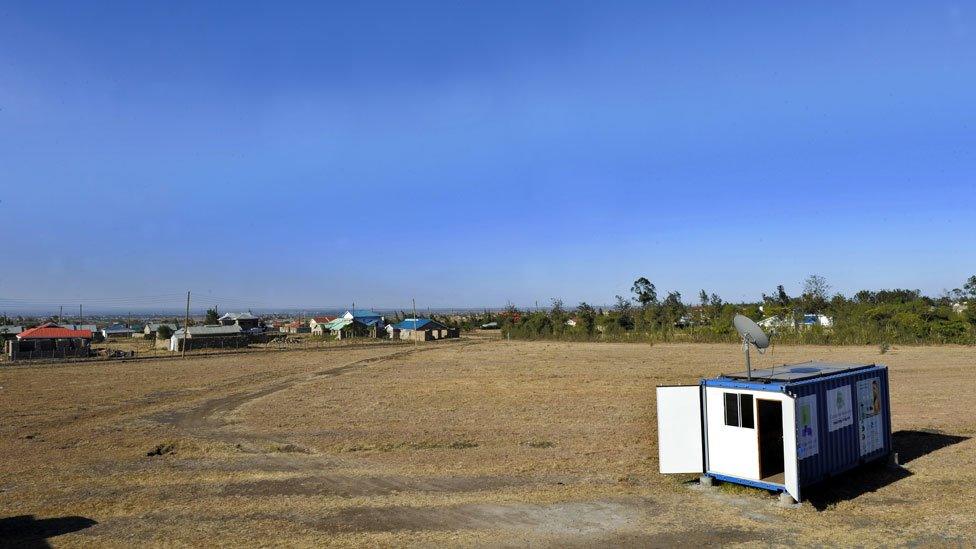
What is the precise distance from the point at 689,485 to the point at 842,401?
3772mm

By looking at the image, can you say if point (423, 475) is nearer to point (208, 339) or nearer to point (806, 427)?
point (806, 427)

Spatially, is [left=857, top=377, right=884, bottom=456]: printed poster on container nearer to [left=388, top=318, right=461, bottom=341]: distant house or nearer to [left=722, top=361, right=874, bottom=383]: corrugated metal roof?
[left=722, top=361, right=874, bottom=383]: corrugated metal roof

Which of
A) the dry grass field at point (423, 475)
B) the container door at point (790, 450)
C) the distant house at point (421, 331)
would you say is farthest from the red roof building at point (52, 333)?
the container door at point (790, 450)

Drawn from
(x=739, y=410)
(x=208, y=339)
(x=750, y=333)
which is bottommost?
(x=208, y=339)

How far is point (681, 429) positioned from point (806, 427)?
2.42 metres

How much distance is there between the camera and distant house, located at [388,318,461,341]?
286 feet

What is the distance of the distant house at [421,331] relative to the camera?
87.3 m

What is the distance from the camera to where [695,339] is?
64500 millimetres

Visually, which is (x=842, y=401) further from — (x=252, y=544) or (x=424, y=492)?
(x=252, y=544)

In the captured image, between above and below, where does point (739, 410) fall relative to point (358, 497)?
above

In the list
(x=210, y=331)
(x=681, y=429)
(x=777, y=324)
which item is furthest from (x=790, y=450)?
(x=210, y=331)

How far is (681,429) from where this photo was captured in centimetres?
1299

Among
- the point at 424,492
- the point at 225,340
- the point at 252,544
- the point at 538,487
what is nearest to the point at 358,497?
the point at 424,492

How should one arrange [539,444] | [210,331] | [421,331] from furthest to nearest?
[421,331] < [210,331] < [539,444]
